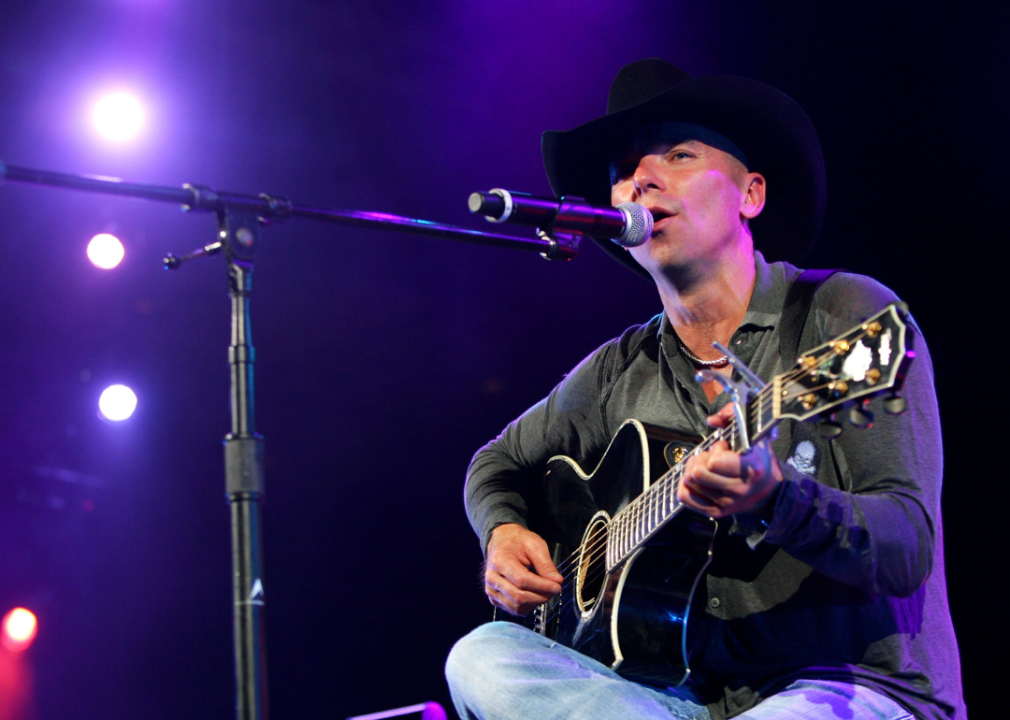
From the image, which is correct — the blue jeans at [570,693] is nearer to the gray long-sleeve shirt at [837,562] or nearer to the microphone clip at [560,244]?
the gray long-sleeve shirt at [837,562]

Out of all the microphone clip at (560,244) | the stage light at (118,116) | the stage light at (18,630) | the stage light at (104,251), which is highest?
the stage light at (118,116)

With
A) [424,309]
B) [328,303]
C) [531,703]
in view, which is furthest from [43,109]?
[531,703]

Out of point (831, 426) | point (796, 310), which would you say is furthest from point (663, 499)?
point (796, 310)

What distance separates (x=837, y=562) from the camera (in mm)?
1586

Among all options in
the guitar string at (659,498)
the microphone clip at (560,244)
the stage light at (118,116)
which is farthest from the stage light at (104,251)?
the microphone clip at (560,244)

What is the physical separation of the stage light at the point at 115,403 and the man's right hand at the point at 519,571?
2587 mm

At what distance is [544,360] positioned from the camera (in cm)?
469

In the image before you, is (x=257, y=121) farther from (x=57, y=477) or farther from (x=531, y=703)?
(x=531, y=703)

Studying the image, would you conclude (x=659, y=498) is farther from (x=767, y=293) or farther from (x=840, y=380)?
(x=767, y=293)

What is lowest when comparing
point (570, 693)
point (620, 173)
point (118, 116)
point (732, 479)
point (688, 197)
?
point (570, 693)

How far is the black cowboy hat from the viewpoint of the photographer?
8.30ft

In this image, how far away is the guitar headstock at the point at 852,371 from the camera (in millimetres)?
1313

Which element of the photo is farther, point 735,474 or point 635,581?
point 635,581

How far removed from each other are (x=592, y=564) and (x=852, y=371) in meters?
1.08
